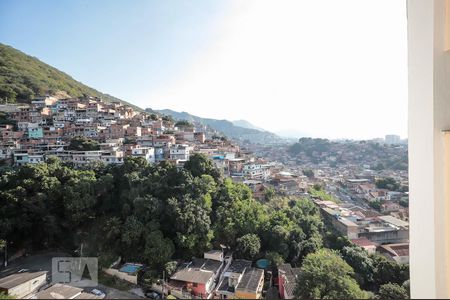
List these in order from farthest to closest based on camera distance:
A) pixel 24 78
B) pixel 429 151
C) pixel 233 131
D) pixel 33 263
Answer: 1. pixel 233 131
2. pixel 24 78
3. pixel 33 263
4. pixel 429 151

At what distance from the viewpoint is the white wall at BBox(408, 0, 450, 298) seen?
2.03 ft

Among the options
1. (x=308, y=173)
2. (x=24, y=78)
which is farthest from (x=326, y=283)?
(x=24, y=78)

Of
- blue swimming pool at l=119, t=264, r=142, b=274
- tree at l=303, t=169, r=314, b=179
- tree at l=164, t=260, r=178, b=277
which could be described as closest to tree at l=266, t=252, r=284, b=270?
tree at l=164, t=260, r=178, b=277


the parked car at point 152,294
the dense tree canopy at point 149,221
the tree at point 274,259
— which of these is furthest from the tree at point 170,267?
the tree at point 274,259

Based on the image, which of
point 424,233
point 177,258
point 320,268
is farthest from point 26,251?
point 424,233

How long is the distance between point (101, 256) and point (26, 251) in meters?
1.77

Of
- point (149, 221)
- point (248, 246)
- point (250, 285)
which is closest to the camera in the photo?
point (250, 285)

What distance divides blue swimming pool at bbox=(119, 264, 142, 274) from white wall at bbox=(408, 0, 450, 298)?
4.50m

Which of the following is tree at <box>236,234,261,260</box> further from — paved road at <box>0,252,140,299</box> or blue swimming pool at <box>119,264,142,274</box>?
paved road at <box>0,252,140,299</box>

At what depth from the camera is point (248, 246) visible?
4.90 meters

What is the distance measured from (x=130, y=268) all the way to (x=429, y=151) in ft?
15.7

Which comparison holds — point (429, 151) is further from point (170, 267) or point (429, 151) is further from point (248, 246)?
point (248, 246)

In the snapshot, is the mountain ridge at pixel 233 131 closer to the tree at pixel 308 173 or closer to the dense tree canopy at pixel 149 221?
the tree at pixel 308 173

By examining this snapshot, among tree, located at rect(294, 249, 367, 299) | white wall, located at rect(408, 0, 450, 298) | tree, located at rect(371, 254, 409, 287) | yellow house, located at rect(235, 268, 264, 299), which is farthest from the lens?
tree, located at rect(371, 254, 409, 287)
